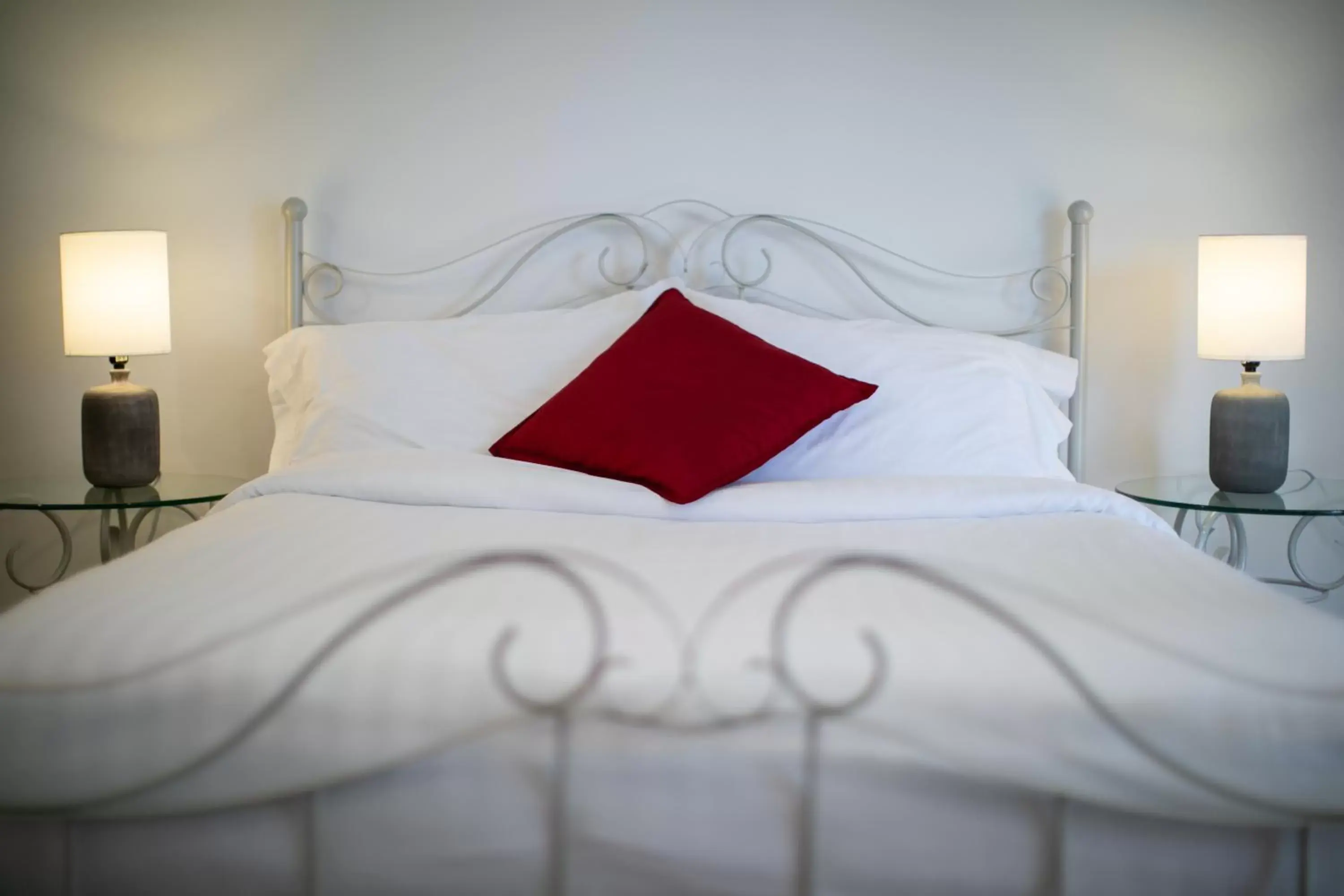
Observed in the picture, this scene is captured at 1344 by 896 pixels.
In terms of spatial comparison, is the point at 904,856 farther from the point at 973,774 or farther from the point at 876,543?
the point at 876,543

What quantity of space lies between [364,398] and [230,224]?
0.79 meters

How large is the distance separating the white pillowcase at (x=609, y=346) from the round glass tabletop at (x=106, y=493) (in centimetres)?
18

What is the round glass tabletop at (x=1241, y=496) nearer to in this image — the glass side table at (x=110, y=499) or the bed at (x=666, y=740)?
the bed at (x=666, y=740)

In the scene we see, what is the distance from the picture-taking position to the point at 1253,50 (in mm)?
2871

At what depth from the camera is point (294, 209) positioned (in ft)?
9.20

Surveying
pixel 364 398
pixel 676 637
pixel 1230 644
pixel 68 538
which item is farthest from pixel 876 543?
pixel 68 538

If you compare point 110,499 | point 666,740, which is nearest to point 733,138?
point 110,499

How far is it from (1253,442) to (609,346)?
138 centimetres

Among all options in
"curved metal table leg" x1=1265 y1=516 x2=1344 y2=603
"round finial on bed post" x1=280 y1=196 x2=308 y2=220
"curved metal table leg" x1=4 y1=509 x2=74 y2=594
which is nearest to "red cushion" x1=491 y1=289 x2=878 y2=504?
"round finial on bed post" x1=280 y1=196 x2=308 y2=220

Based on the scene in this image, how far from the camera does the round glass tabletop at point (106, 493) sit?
2354 mm

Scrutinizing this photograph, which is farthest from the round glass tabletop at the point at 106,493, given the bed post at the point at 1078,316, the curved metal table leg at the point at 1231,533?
the curved metal table leg at the point at 1231,533

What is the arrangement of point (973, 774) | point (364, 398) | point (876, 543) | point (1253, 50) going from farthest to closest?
point (1253, 50) → point (364, 398) → point (876, 543) → point (973, 774)

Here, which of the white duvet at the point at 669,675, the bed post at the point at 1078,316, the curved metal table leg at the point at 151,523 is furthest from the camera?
the bed post at the point at 1078,316

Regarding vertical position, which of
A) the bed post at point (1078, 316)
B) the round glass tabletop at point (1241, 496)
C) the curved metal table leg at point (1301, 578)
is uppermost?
the bed post at point (1078, 316)
